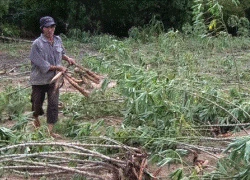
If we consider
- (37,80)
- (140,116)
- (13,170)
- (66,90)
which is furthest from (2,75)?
(13,170)

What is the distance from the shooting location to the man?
6.52 meters

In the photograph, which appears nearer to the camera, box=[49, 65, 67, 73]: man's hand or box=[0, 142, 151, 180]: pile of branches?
box=[0, 142, 151, 180]: pile of branches

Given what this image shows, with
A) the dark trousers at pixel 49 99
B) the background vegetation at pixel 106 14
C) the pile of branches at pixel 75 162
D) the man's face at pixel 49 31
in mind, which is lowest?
the pile of branches at pixel 75 162

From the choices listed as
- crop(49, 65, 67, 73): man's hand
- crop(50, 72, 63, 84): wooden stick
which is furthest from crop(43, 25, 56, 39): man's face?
crop(50, 72, 63, 84): wooden stick

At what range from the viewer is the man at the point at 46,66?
652 centimetres

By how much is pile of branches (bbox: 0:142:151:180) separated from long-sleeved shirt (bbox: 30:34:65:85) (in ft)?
4.37

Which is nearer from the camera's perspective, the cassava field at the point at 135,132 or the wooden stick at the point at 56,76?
the cassava field at the point at 135,132

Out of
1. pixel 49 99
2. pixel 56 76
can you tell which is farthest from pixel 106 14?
pixel 56 76

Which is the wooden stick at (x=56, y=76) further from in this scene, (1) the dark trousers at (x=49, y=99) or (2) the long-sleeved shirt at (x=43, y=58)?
(1) the dark trousers at (x=49, y=99)

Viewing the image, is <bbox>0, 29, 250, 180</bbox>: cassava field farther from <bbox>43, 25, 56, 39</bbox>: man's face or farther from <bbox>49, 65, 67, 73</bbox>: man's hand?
<bbox>43, 25, 56, 39</bbox>: man's face

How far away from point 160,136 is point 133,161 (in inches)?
44.9

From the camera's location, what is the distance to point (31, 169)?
17.3ft

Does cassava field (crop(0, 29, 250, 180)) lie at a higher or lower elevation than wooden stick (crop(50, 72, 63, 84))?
lower

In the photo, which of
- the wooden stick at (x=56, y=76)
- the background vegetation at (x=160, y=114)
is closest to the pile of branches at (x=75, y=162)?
the background vegetation at (x=160, y=114)
